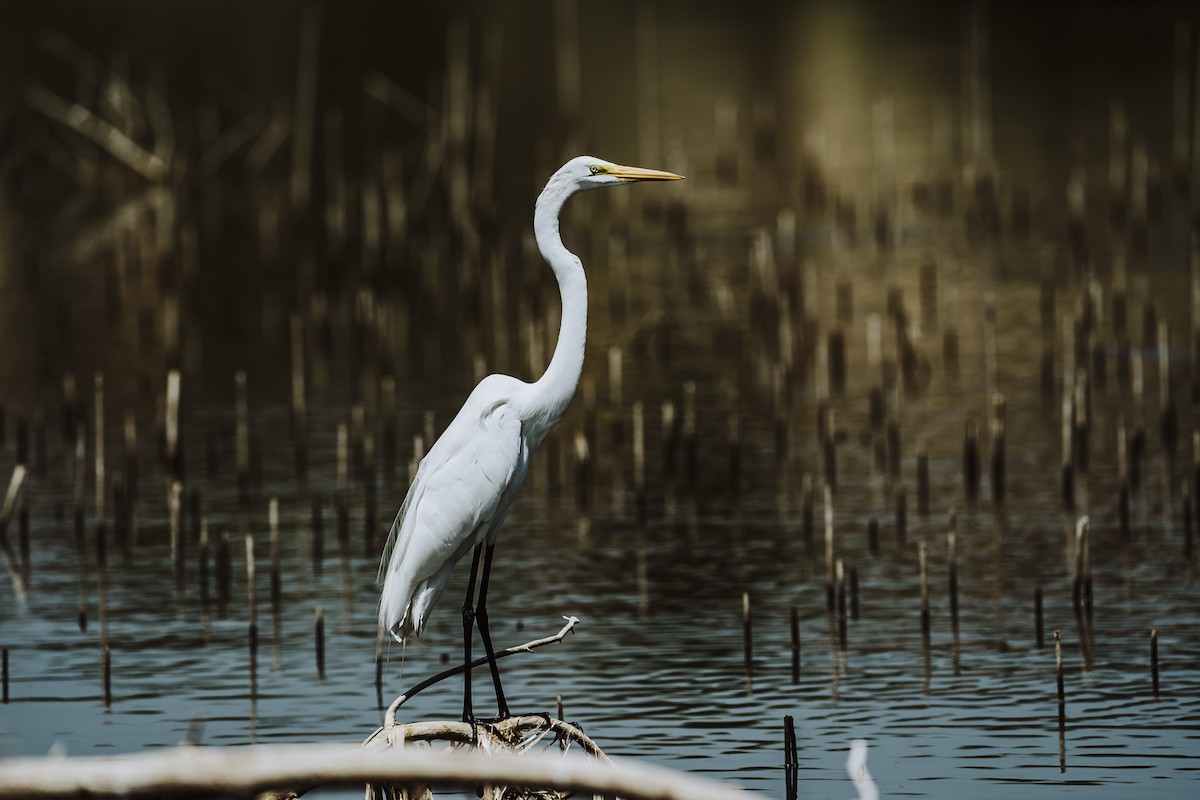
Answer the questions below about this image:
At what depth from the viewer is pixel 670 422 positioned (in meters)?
16.7

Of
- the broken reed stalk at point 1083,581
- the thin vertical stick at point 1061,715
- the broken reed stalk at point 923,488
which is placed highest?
the broken reed stalk at point 923,488

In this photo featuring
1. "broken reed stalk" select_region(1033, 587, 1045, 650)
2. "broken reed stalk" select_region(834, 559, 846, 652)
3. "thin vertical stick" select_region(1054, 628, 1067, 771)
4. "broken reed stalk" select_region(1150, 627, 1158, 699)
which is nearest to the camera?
"thin vertical stick" select_region(1054, 628, 1067, 771)

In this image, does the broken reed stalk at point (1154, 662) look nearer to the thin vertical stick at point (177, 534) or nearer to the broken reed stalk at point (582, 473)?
the broken reed stalk at point (582, 473)

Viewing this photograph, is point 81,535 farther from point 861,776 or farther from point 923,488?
point 861,776

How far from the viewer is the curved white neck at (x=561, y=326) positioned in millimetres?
9023

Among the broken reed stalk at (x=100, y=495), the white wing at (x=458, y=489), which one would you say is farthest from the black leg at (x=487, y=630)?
the broken reed stalk at (x=100, y=495)

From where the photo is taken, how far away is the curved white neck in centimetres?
902

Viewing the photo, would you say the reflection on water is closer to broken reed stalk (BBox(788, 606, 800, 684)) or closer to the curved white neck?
broken reed stalk (BBox(788, 606, 800, 684))

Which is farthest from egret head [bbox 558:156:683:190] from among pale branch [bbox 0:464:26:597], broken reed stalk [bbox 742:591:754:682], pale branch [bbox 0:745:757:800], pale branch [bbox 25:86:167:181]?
pale branch [bbox 25:86:167:181]

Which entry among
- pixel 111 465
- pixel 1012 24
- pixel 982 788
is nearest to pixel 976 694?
pixel 982 788

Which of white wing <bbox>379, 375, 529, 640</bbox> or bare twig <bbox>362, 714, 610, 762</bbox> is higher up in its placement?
white wing <bbox>379, 375, 529, 640</bbox>

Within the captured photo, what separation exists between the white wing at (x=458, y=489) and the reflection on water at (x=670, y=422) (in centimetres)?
226

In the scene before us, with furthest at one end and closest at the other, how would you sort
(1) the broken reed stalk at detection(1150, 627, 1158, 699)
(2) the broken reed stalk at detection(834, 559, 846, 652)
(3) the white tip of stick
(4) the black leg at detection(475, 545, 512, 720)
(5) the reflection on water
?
(2) the broken reed stalk at detection(834, 559, 846, 652), (5) the reflection on water, (1) the broken reed stalk at detection(1150, 627, 1158, 699), (4) the black leg at detection(475, 545, 512, 720), (3) the white tip of stick

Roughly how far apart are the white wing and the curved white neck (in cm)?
14
